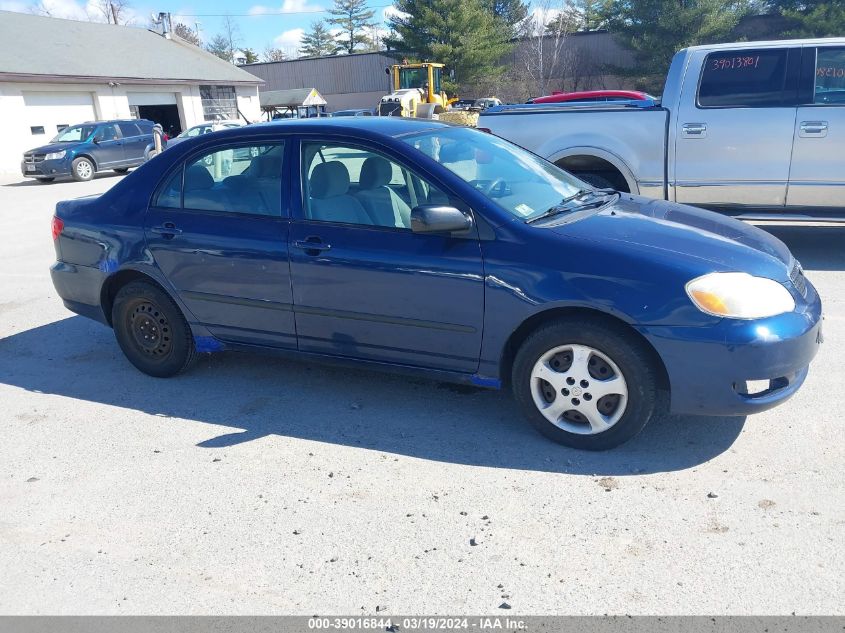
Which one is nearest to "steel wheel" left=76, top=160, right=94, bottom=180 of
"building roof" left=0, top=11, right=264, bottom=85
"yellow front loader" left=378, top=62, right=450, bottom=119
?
"building roof" left=0, top=11, right=264, bottom=85

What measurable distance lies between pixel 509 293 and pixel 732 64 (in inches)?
196

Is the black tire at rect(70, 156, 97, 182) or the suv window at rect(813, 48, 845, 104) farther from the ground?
the suv window at rect(813, 48, 845, 104)

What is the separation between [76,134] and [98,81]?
8.54 m

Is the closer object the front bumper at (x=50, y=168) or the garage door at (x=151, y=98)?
the front bumper at (x=50, y=168)

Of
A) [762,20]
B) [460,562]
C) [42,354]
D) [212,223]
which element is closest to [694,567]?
[460,562]

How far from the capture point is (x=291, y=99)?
45.6 m

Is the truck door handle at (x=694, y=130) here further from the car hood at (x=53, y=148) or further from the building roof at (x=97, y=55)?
the building roof at (x=97, y=55)

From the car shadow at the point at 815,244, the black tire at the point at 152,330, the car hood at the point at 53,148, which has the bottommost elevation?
the car shadow at the point at 815,244

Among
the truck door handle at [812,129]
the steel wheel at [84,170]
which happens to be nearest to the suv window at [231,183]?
the truck door handle at [812,129]

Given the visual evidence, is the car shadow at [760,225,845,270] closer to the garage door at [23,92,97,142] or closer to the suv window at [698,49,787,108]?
the suv window at [698,49,787,108]

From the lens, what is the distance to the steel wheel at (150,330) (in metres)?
4.88

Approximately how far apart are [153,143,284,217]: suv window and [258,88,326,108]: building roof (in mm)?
40088

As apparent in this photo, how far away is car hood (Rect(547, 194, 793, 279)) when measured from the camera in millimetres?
3590

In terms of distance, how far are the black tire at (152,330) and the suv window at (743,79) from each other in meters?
5.49
